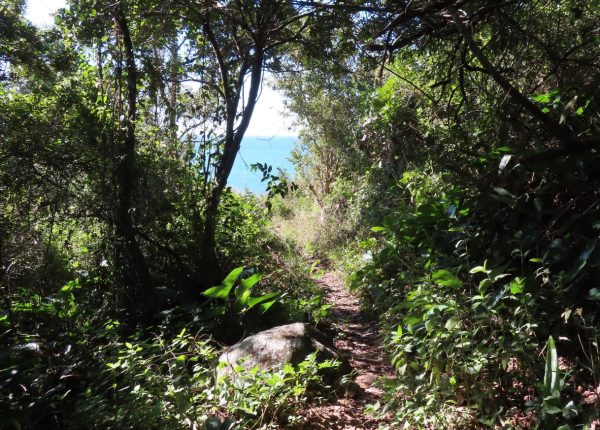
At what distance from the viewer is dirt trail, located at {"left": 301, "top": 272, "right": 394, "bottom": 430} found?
8.99 ft

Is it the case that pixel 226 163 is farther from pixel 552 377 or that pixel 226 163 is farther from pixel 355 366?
pixel 552 377

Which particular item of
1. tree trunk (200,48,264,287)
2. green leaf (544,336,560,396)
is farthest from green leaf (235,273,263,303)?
green leaf (544,336,560,396)

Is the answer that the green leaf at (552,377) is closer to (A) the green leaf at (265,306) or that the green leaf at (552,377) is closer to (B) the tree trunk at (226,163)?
Answer: (A) the green leaf at (265,306)

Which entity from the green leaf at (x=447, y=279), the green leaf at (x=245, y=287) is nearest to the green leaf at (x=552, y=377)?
the green leaf at (x=447, y=279)

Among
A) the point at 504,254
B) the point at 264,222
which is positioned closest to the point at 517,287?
the point at 504,254

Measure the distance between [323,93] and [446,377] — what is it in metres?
9.59

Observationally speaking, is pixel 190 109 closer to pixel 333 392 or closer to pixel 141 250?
pixel 141 250

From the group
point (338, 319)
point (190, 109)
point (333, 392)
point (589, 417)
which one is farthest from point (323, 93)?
point (589, 417)

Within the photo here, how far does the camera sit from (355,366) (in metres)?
3.69

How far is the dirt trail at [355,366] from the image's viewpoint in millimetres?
2740

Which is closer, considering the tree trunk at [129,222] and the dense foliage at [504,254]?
the dense foliage at [504,254]

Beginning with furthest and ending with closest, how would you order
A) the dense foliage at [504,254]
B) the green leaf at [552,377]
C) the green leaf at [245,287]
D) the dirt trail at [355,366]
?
the green leaf at [245,287] → the dirt trail at [355,366] → the dense foliage at [504,254] → the green leaf at [552,377]

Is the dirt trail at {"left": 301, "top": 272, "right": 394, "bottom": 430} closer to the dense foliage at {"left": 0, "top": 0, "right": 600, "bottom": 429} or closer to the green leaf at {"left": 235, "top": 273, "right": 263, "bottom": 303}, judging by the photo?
the dense foliage at {"left": 0, "top": 0, "right": 600, "bottom": 429}

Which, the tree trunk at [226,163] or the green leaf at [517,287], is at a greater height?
the tree trunk at [226,163]
